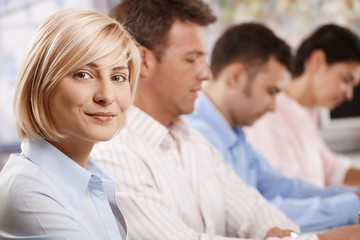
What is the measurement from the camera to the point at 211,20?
185 cm

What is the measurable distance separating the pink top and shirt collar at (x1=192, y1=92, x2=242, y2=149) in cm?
41

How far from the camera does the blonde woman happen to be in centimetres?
106

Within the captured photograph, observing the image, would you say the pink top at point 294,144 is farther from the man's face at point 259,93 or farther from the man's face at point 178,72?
the man's face at point 178,72

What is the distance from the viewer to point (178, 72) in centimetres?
177

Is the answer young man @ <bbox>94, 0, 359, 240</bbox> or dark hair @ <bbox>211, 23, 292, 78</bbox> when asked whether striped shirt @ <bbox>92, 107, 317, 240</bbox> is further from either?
dark hair @ <bbox>211, 23, 292, 78</bbox>

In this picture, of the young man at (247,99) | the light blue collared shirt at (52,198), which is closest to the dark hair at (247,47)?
the young man at (247,99)

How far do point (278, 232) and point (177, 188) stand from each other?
0.87 feet

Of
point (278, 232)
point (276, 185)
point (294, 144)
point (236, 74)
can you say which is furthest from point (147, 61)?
point (294, 144)

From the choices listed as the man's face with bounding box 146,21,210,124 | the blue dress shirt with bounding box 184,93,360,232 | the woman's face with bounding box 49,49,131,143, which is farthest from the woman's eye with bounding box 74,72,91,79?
the blue dress shirt with bounding box 184,93,360,232

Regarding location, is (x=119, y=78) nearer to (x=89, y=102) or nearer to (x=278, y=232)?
(x=89, y=102)

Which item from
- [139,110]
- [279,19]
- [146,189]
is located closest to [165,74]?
[139,110]

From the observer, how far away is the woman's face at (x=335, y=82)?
3.12 m

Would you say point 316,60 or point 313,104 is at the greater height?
point 316,60

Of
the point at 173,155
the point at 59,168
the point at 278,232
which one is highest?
the point at 59,168
